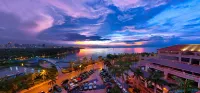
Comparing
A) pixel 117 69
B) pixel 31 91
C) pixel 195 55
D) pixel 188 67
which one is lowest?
pixel 31 91

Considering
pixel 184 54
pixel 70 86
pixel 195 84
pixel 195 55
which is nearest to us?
pixel 195 84

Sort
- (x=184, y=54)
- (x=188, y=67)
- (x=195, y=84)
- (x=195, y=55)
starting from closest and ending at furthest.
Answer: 1. (x=195, y=84)
2. (x=188, y=67)
3. (x=195, y=55)
4. (x=184, y=54)

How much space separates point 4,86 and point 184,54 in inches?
1477

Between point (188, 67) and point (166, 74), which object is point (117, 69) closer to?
point (166, 74)

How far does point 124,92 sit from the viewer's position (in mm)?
28672

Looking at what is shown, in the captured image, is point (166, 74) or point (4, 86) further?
point (4, 86)

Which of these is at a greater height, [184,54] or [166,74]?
[184,54]

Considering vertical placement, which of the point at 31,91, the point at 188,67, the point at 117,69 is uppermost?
the point at 188,67

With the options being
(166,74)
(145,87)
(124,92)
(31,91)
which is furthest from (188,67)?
(31,91)

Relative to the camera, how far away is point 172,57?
34375mm

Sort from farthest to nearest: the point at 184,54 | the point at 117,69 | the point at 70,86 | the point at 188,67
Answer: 1. the point at 117,69
2. the point at 70,86
3. the point at 184,54
4. the point at 188,67

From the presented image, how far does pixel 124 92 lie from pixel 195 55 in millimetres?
15262

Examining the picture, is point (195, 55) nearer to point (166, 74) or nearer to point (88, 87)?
point (166, 74)

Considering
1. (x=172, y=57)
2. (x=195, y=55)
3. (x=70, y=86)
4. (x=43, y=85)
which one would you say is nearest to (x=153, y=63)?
(x=172, y=57)
